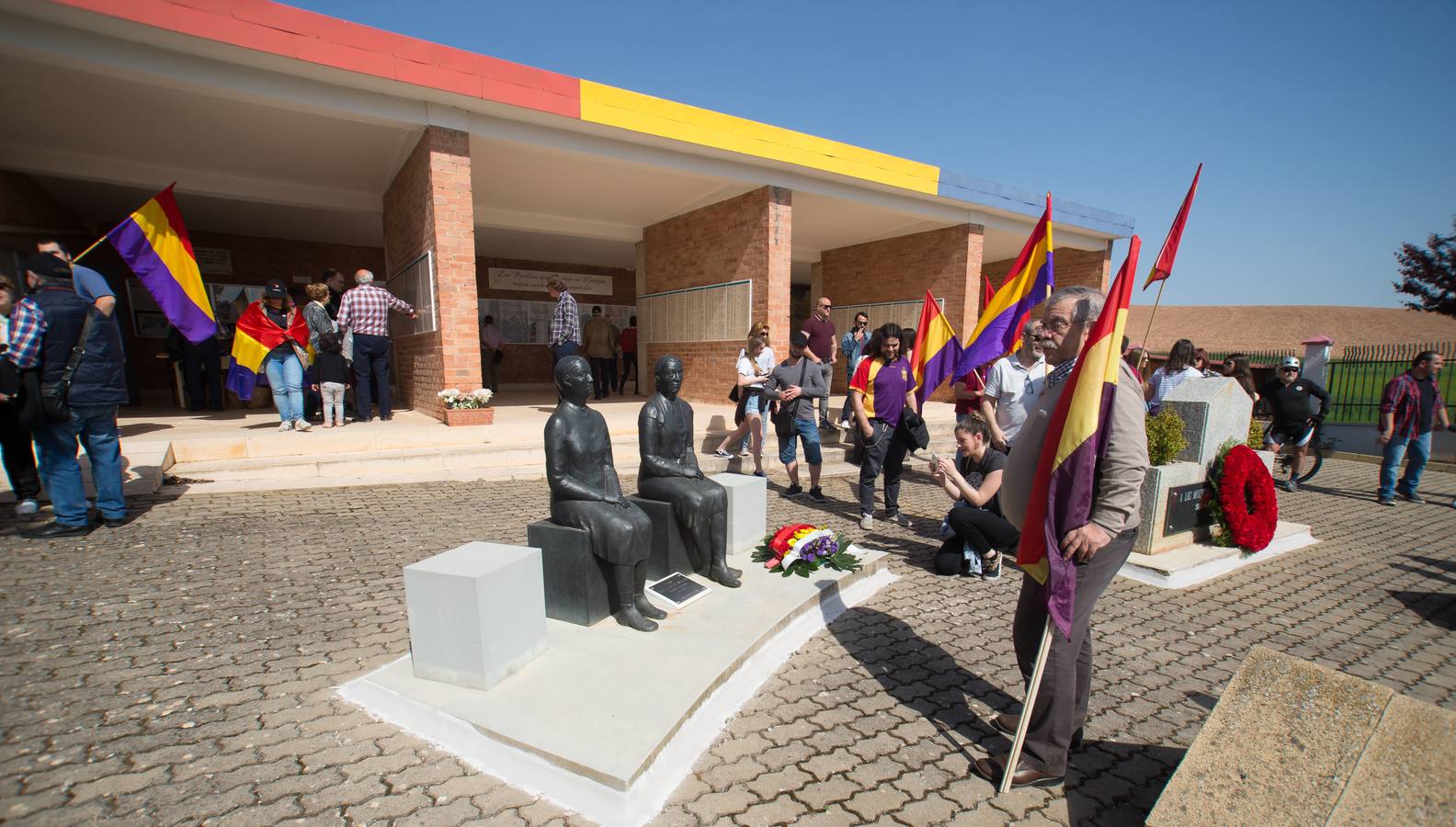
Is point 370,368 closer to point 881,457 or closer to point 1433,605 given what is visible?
point 881,457

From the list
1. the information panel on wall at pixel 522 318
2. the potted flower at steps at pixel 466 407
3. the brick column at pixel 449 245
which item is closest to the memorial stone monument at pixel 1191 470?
the potted flower at steps at pixel 466 407

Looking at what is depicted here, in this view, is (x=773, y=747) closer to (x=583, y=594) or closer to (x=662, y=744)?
(x=662, y=744)

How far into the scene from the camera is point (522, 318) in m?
14.8

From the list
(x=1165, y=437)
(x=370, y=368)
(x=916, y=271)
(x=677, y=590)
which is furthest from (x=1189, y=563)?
(x=370, y=368)

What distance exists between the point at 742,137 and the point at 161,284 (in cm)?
747

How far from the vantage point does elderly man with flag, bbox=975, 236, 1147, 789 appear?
2.04 metres

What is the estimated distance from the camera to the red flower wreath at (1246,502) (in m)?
4.95

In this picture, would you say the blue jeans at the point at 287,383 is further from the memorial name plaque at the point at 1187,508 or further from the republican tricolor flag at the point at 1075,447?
the memorial name plaque at the point at 1187,508

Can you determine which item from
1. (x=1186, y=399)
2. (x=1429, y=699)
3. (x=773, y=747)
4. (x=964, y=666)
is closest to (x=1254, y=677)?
(x=964, y=666)

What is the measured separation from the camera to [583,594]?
308 centimetres

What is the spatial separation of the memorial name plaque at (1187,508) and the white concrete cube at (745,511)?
Answer: 11.3 feet

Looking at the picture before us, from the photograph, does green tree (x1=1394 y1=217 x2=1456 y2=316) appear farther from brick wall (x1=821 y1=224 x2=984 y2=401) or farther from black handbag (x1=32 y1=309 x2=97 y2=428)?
black handbag (x1=32 y1=309 x2=97 y2=428)

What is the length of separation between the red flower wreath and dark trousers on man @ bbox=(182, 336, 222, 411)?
1341cm

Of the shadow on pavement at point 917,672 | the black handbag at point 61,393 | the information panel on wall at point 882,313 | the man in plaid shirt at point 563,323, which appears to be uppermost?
the information panel on wall at point 882,313
